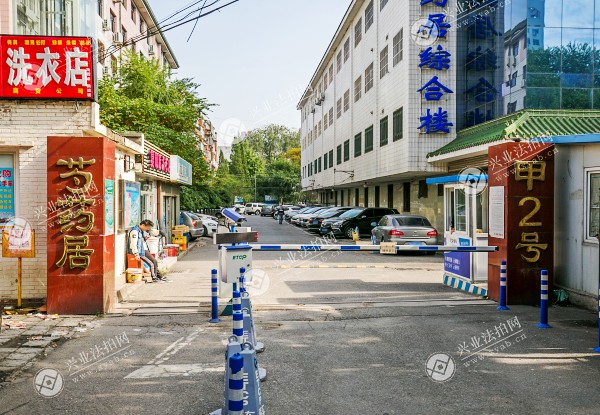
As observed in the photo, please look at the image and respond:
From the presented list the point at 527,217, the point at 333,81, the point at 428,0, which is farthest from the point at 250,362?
the point at 333,81

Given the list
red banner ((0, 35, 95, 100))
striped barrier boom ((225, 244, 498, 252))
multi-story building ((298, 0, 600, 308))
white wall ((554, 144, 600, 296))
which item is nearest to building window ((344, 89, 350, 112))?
multi-story building ((298, 0, 600, 308))

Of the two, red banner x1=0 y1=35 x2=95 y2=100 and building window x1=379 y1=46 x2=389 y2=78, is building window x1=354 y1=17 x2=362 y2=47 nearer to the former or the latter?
building window x1=379 y1=46 x2=389 y2=78

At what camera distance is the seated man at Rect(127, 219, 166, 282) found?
12281 mm

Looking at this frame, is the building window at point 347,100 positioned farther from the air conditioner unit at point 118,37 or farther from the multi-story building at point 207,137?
the air conditioner unit at point 118,37

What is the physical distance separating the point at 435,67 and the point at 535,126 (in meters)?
6.65

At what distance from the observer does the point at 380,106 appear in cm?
2939

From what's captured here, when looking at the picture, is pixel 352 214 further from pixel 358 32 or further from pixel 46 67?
pixel 46 67

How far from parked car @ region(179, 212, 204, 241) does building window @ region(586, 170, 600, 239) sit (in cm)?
1912

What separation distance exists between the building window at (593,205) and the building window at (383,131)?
18.5 m

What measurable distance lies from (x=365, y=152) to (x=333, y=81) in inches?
618

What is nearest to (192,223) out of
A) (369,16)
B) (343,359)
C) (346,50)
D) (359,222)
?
(359,222)

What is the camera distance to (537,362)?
6.64 metres

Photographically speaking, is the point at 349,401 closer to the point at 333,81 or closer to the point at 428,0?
the point at 428,0

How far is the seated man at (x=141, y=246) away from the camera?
40.3 feet
